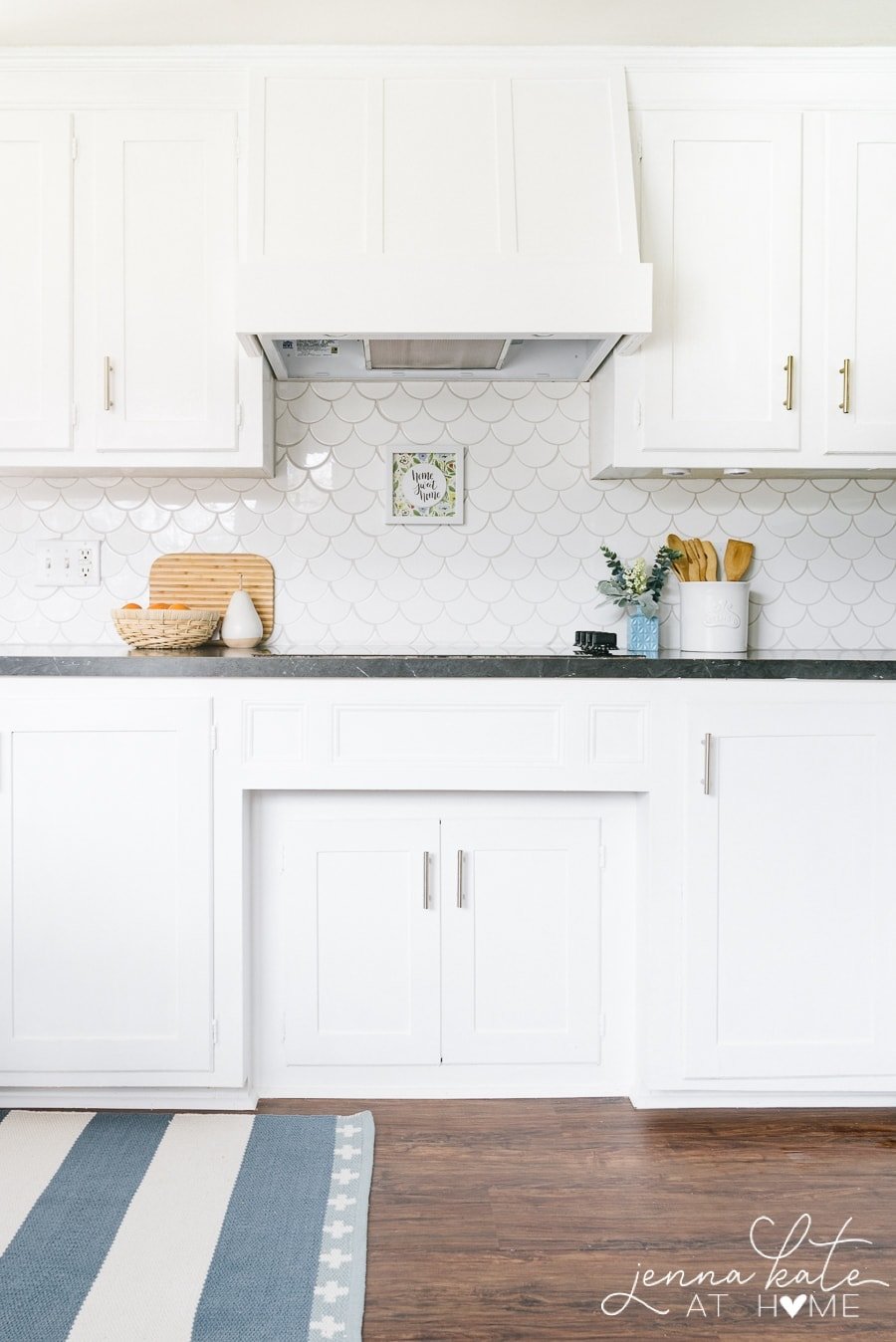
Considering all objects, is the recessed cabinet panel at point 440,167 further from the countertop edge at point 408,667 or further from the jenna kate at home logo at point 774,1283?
the jenna kate at home logo at point 774,1283

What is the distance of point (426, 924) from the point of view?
212 cm

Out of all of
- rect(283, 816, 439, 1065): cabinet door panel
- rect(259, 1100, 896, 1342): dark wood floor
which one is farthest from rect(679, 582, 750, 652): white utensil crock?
rect(259, 1100, 896, 1342): dark wood floor

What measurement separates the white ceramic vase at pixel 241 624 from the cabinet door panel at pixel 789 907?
125 centimetres

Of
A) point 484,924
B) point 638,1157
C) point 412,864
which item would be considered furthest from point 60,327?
point 638,1157

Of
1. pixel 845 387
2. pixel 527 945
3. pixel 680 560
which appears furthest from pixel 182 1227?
pixel 845 387

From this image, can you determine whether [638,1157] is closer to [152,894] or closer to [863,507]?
[152,894]

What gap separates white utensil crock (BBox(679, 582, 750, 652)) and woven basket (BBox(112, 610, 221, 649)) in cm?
129

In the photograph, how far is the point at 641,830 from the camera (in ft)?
6.94

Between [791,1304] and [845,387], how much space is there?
77.4 inches

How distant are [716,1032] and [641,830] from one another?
47cm

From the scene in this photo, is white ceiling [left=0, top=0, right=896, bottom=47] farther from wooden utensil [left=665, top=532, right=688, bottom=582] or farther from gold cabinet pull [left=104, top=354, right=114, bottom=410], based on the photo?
wooden utensil [left=665, top=532, right=688, bottom=582]

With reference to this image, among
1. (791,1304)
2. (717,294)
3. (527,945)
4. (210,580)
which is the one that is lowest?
(791,1304)

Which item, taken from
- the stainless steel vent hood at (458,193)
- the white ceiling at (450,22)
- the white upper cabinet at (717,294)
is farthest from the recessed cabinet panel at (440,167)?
the white upper cabinet at (717,294)

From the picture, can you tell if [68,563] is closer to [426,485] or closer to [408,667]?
[426,485]
